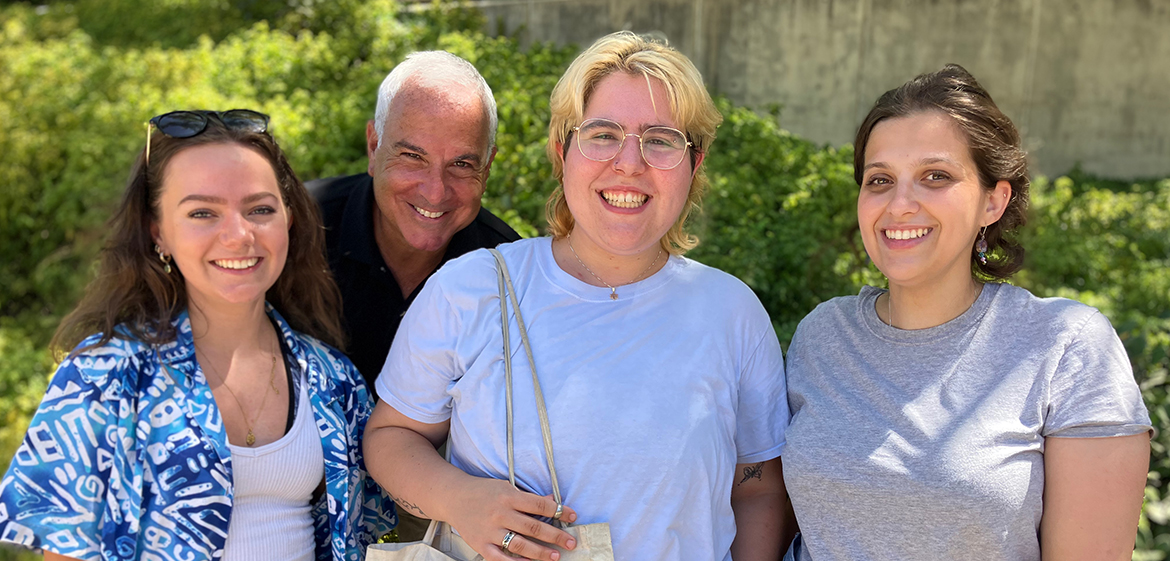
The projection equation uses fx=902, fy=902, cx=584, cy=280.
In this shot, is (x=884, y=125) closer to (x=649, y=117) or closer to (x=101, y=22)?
A: (x=649, y=117)

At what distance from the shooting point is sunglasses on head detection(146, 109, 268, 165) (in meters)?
2.37

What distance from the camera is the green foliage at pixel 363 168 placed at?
452 cm

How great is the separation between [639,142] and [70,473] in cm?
152

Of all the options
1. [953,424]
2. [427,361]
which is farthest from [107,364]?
[953,424]

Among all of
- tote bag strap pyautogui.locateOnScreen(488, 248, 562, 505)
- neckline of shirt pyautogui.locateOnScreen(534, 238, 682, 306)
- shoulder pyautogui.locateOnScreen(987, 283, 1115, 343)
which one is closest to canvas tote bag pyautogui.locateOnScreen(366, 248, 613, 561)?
tote bag strap pyautogui.locateOnScreen(488, 248, 562, 505)

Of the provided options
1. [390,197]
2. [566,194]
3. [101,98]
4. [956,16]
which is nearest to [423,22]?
[101,98]

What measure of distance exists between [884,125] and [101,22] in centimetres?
1153

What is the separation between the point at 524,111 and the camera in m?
5.12

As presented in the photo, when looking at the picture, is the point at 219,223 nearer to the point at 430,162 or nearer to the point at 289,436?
the point at 289,436

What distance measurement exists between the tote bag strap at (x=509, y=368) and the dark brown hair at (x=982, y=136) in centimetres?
96

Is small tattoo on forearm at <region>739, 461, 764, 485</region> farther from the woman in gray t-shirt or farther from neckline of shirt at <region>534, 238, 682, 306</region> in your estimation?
neckline of shirt at <region>534, 238, 682, 306</region>

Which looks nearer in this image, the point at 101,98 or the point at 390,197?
the point at 390,197

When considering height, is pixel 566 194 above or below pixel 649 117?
below

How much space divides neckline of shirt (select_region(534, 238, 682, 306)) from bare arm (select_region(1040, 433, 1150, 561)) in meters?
0.99
